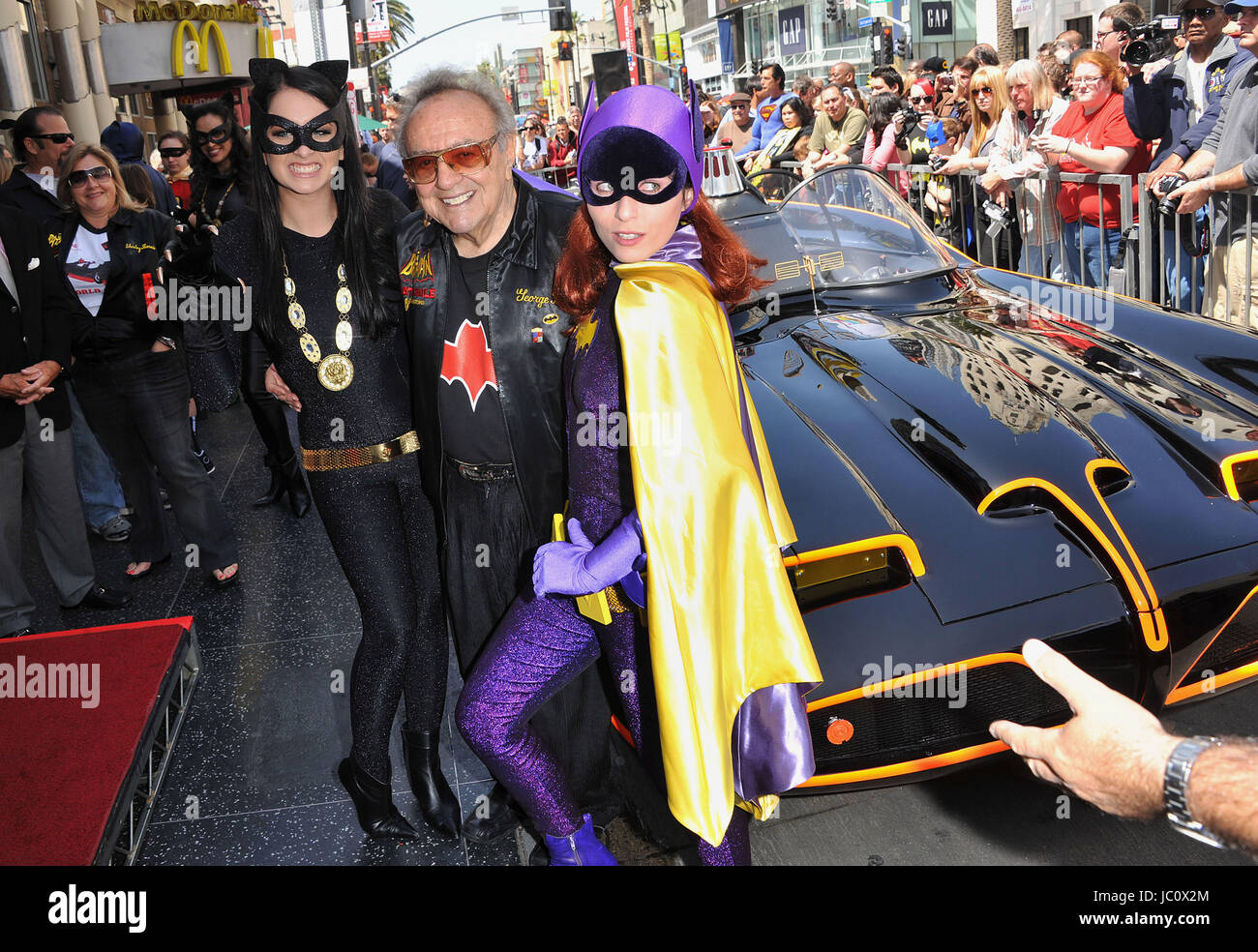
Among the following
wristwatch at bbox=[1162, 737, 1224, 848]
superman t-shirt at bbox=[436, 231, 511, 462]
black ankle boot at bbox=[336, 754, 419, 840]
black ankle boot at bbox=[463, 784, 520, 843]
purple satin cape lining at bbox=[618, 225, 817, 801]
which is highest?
superman t-shirt at bbox=[436, 231, 511, 462]

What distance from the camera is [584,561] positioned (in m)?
2.11

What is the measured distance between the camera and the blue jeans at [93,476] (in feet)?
19.7

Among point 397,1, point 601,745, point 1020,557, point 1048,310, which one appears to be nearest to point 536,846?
point 601,745

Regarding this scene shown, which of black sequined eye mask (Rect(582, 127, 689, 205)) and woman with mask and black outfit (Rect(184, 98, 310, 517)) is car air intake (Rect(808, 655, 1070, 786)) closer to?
black sequined eye mask (Rect(582, 127, 689, 205))

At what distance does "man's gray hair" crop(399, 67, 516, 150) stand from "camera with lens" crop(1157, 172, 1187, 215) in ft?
14.8

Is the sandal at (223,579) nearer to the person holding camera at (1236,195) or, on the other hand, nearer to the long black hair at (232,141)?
the long black hair at (232,141)

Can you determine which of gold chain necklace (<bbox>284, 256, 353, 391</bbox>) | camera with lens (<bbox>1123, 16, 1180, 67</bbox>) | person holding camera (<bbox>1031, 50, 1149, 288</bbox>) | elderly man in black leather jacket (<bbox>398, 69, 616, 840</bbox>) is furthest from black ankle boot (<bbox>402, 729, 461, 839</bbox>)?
camera with lens (<bbox>1123, 16, 1180, 67</bbox>)

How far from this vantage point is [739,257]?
2193 millimetres

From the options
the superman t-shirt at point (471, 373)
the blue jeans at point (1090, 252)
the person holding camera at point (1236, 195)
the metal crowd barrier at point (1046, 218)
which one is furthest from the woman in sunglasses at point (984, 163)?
the superman t-shirt at point (471, 373)

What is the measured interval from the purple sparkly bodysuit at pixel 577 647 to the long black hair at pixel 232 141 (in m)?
4.55

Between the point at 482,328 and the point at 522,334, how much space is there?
107 millimetres

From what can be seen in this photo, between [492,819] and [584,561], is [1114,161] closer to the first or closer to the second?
[492,819]

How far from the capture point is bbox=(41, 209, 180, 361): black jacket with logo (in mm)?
4910
